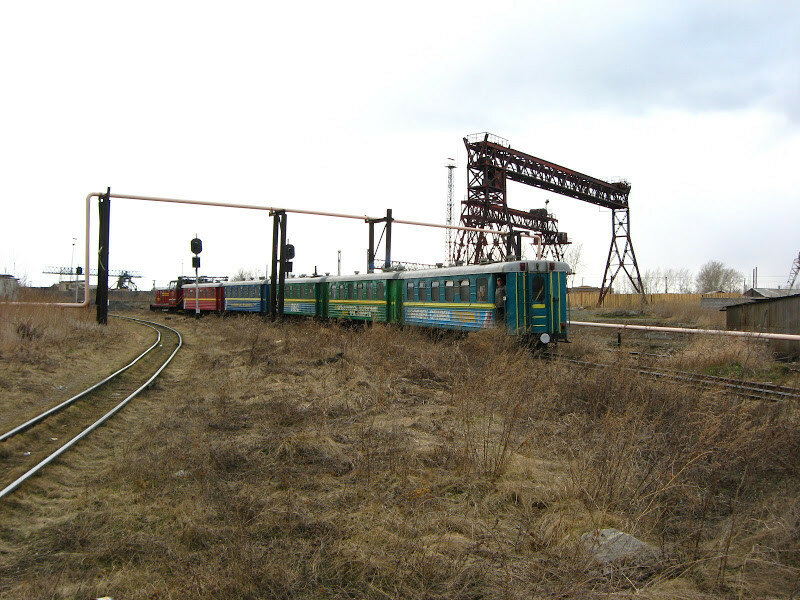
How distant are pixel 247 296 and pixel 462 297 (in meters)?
21.3

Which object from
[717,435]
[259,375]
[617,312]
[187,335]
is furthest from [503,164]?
[717,435]

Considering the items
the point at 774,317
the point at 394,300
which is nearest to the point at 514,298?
the point at 394,300

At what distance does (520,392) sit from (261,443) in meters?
3.82

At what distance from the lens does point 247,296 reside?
33812mm

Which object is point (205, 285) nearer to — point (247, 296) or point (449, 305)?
point (247, 296)

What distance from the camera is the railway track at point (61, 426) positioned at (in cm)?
564

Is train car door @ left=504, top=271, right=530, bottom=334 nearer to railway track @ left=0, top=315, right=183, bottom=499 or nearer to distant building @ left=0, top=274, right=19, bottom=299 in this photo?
railway track @ left=0, top=315, right=183, bottom=499

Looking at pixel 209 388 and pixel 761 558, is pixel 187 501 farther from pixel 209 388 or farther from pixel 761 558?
pixel 209 388

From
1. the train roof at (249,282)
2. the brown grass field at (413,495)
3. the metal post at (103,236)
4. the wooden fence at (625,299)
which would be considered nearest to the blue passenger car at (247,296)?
the train roof at (249,282)

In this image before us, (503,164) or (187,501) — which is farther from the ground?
(503,164)

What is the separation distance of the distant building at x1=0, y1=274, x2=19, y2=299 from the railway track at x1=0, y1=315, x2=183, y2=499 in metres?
7.65

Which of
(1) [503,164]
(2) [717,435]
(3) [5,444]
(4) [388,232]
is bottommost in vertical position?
(3) [5,444]

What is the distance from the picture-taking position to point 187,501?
4.43 metres

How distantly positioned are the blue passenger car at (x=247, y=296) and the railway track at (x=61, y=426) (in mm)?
18962
